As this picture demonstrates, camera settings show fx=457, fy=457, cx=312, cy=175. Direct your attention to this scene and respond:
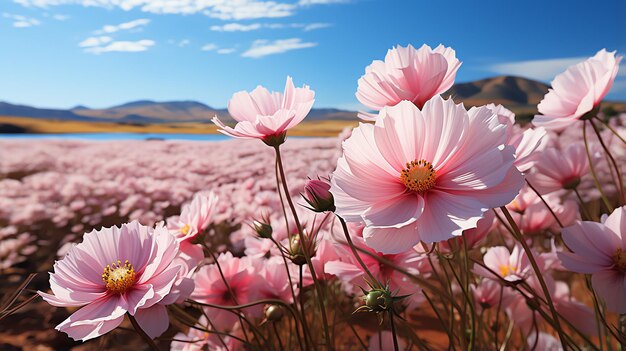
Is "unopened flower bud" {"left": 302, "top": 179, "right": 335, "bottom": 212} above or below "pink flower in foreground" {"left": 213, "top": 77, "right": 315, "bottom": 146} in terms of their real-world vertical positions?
below

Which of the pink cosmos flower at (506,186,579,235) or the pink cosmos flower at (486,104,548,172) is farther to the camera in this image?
the pink cosmos flower at (506,186,579,235)

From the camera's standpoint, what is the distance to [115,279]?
0.37 meters

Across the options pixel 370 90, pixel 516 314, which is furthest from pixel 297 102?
pixel 516 314

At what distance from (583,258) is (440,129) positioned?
19 centimetres

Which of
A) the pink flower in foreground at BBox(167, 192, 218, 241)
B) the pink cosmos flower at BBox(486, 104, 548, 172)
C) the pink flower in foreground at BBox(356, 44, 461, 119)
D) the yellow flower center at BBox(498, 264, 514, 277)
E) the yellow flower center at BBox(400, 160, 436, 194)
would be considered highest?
the pink flower in foreground at BBox(356, 44, 461, 119)

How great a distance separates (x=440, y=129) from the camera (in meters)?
0.32

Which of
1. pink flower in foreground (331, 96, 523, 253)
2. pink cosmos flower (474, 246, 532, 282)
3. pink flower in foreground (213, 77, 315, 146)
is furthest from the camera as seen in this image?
pink cosmos flower (474, 246, 532, 282)

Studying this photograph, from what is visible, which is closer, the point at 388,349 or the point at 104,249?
the point at 104,249

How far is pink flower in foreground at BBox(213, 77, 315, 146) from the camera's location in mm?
399

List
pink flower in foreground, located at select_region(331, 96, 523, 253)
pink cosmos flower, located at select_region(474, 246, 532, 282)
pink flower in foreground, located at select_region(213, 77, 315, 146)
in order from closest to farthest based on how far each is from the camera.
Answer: pink flower in foreground, located at select_region(331, 96, 523, 253) → pink flower in foreground, located at select_region(213, 77, 315, 146) → pink cosmos flower, located at select_region(474, 246, 532, 282)

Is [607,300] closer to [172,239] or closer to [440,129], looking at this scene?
[440,129]

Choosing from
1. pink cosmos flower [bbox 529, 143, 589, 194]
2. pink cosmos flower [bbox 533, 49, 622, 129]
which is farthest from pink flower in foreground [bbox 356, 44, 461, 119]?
pink cosmos flower [bbox 529, 143, 589, 194]

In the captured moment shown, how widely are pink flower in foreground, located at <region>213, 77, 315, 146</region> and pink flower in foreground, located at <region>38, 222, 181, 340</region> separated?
0.11 metres

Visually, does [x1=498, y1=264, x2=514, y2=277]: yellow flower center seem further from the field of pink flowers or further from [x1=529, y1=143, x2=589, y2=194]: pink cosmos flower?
[x1=529, y1=143, x2=589, y2=194]: pink cosmos flower
